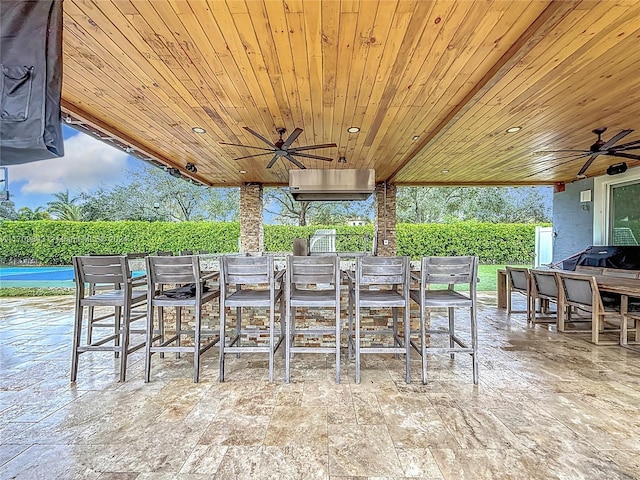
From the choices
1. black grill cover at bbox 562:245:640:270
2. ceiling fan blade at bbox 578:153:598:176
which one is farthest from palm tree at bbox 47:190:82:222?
black grill cover at bbox 562:245:640:270

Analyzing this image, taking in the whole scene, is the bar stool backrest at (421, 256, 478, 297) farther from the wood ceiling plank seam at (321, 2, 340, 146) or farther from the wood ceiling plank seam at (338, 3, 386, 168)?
the wood ceiling plank seam at (321, 2, 340, 146)

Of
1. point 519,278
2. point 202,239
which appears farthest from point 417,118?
point 202,239

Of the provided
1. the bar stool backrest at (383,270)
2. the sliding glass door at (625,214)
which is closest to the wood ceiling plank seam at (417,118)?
the bar stool backrest at (383,270)

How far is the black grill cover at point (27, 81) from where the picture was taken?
1.00 metres

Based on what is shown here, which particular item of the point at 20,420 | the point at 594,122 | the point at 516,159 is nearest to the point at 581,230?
the point at 516,159

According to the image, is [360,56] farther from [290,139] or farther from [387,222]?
[387,222]

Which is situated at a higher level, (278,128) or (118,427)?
(278,128)

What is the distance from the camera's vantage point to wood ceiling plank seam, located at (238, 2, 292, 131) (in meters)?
2.07

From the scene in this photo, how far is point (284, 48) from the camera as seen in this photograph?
2340mm

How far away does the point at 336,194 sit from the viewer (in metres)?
5.43

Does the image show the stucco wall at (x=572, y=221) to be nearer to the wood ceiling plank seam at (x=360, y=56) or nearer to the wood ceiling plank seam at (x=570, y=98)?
the wood ceiling plank seam at (x=570, y=98)

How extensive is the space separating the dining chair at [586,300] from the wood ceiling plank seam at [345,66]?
335cm

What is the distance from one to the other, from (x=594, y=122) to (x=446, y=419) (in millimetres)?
3951

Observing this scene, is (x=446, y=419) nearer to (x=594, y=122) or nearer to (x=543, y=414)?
(x=543, y=414)
